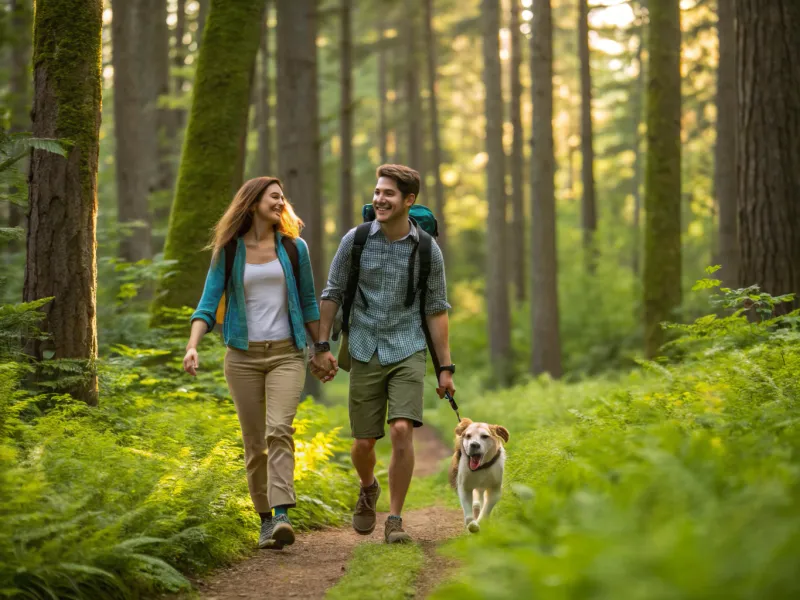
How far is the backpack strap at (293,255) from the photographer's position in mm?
7070

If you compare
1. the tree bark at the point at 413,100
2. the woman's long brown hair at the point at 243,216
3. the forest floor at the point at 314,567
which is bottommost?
the forest floor at the point at 314,567

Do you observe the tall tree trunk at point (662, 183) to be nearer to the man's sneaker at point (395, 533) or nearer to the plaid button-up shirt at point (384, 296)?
the plaid button-up shirt at point (384, 296)

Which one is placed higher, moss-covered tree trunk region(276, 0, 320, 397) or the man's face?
moss-covered tree trunk region(276, 0, 320, 397)

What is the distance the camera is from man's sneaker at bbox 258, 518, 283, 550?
6.82m

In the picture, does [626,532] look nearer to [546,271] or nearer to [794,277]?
[794,277]

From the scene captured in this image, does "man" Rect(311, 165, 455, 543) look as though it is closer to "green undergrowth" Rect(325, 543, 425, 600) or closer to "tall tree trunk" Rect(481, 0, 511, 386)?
"green undergrowth" Rect(325, 543, 425, 600)

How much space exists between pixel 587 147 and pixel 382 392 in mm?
22387

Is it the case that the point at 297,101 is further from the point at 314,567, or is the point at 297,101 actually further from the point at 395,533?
the point at 314,567

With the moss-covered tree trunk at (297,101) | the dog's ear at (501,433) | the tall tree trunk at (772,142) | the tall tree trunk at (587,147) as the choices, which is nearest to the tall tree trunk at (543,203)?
the moss-covered tree trunk at (297,101)

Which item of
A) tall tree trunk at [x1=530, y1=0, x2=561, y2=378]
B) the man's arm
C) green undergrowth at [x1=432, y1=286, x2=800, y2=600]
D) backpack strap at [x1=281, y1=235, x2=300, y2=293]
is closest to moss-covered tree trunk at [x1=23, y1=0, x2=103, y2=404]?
backpack strap at [x1=281, y1=235, x2=300, y2=293]

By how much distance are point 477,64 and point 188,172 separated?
118ft

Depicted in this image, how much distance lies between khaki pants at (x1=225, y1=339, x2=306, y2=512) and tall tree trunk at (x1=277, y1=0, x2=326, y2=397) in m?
11.7

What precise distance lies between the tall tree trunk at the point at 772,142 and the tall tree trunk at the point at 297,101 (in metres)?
10.2

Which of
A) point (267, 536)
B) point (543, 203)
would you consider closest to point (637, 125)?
point (543, 203)
